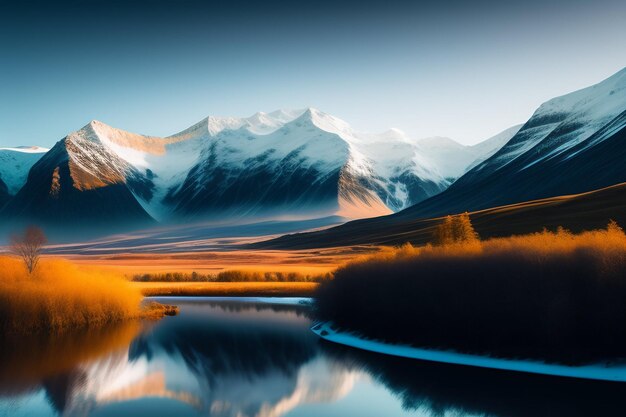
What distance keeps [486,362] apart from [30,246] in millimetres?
47110

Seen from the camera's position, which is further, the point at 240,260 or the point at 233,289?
the point at 240,260

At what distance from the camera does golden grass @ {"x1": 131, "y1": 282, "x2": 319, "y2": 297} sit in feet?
279

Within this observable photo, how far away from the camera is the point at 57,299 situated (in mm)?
56875

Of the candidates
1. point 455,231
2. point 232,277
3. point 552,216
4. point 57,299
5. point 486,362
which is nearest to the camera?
point 486,362

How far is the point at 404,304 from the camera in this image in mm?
48000

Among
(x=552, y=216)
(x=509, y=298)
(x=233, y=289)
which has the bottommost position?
(x=509, y=298)

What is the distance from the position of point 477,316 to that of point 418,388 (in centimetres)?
806

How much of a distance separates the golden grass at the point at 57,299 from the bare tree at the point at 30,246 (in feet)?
3.14

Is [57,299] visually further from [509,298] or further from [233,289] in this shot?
[509,298]

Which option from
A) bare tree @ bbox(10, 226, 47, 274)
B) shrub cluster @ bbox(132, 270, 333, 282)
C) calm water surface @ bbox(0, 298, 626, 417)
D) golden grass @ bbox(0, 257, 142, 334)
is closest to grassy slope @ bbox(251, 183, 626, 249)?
shrub cluster @ bbox(132, 270, 333, 282)

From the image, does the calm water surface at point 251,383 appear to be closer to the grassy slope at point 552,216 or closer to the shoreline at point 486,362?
the shoreline at point 486,362

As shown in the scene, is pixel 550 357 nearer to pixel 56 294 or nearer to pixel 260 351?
pixel 260 351

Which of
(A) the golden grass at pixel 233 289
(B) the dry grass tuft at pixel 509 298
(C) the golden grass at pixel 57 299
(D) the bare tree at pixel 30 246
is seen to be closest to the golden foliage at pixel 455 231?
(A) the golden grass at pixel 233 289

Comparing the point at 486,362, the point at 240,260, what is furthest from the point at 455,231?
the point at 240,260
